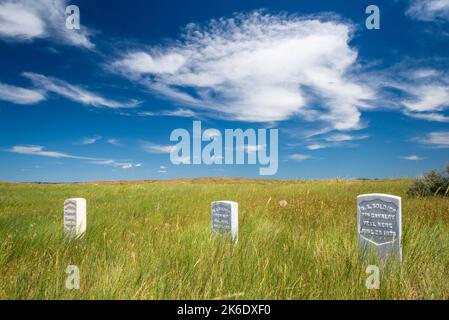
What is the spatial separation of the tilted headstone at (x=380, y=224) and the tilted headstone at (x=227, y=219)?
2.29 m

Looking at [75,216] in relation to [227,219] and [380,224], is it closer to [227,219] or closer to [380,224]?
[227,219]

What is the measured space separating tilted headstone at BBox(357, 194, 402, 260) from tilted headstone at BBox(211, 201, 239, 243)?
229 centimetres

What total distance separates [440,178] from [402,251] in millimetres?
11963

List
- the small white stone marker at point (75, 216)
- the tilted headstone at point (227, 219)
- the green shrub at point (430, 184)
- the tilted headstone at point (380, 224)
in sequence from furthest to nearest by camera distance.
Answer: the green shrub at point (430, 184) < the small white stone marker at point (75, 216) < the tilted headstone at point (227, 219) < the tilted headstone at point (380, 224)

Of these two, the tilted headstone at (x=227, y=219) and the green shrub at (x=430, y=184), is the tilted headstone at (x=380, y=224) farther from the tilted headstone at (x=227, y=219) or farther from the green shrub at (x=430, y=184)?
the green shrub at (x=430, y=184)

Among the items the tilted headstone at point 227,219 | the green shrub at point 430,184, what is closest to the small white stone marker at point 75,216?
the tilted headstone at point 227,219

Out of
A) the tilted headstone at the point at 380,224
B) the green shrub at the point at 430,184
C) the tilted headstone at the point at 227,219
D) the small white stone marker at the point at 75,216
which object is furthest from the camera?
the green shrub at the point at 430,184

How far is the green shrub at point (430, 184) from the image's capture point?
14305mm

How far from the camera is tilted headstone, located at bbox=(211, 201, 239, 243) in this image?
6828 millimetres

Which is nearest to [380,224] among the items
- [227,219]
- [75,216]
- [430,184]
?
[227,219]

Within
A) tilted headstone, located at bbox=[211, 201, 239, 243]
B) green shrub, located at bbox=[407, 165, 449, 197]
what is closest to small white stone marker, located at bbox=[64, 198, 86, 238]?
tilted headstone, located at bbox=[211, 201, 239, 243]

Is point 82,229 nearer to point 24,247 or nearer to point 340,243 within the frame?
point 24,247

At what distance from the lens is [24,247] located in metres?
5.57
